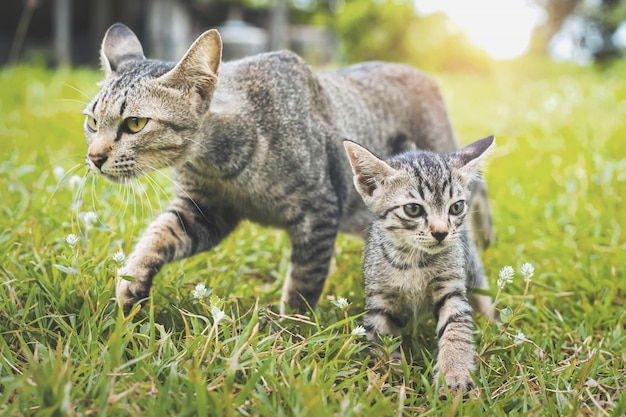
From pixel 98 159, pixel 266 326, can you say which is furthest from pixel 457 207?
pixel 98 159

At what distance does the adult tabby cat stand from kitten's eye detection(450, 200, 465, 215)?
31.0 inches

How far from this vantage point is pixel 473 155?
2836mm

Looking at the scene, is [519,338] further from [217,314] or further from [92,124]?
[92,124]

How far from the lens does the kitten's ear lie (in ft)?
9.20

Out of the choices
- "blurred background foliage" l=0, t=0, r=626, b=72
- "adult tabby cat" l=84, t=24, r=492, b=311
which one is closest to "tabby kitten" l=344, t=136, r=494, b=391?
"adult tabby cat" l=84, t=24, r=492, b=311

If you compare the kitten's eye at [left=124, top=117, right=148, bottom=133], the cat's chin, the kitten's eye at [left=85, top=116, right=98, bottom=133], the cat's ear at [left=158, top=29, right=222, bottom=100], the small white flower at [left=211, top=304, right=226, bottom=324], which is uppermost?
the cat's ear at [left=158, top=29, right=222, bottom=100]

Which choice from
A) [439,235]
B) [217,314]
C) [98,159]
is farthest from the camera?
[98,159]

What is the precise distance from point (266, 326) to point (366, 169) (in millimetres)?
865

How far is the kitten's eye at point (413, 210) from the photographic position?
267 centimetres

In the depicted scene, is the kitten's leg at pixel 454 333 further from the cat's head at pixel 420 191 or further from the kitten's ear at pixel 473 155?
the kitten's ear at pixel 473 155

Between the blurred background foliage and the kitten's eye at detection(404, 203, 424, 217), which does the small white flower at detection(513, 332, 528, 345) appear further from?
the blurred background foliage

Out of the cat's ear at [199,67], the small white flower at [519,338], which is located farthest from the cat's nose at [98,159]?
the small white flower at [519,338]

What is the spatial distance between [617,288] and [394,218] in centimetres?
155

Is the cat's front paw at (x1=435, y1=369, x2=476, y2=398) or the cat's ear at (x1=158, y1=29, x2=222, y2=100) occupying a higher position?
the cat's ear at (x1=158, y1=29, x2=222, y2=100)
